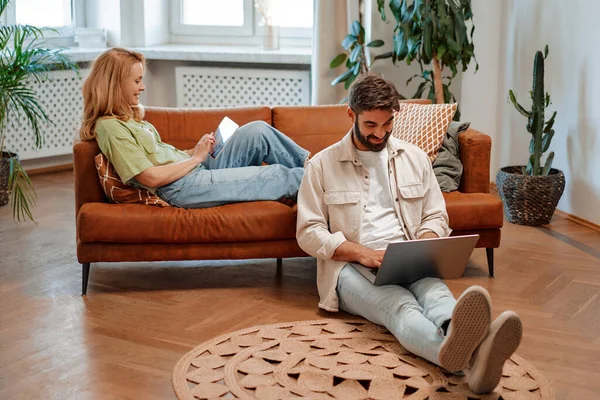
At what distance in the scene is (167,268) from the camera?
13.8 ft

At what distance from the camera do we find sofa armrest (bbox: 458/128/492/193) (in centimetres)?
409

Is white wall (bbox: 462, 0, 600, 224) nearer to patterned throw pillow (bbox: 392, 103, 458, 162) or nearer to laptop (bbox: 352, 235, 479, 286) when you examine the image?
patterned throw pillow (bbox: 392, 103, 458, 162)

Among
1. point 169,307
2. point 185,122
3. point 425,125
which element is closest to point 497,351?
point 169,307

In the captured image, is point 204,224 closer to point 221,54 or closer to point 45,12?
point 221,54

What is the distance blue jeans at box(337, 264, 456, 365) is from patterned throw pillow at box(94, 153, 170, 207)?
97 cm

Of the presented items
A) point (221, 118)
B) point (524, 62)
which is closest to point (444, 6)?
point (524, 62)

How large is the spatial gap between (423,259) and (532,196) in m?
1.98

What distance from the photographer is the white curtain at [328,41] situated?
5.88 metres

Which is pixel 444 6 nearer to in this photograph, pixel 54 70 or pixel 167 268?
pixel 167 268

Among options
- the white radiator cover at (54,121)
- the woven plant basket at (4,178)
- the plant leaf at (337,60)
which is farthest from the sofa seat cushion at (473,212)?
the white radiator cover at (54,121)

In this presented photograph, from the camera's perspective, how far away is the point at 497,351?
270 cm

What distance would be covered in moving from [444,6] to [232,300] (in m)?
2.49

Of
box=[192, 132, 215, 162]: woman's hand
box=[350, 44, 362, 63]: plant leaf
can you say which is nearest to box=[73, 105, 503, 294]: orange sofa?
box=[192, 132, 215, 162]: woman's hand

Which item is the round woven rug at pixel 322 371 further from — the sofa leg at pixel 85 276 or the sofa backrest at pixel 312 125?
the sofa backrest at pixel 312 125
